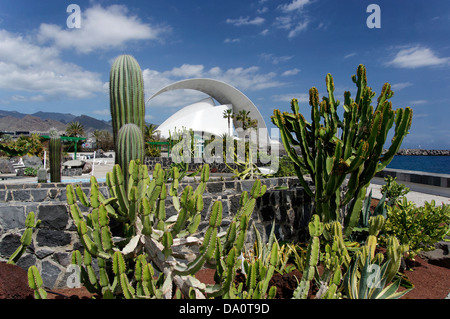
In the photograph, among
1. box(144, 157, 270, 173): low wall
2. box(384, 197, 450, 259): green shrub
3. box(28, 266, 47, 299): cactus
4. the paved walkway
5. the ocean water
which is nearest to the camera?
box(28, 266, 47, 299): cactus

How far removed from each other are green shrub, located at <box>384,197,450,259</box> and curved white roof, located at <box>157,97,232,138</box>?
120ft

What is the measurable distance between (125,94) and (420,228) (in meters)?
4.97

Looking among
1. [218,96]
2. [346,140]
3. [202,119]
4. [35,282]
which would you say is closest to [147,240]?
[35,282]

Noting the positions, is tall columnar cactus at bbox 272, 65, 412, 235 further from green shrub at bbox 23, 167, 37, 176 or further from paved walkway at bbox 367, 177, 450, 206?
green shrub at bbox 23, 167, 37, 176

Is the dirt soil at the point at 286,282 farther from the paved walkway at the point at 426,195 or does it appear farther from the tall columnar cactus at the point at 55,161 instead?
the tall columnar cactus at the point at 55,161

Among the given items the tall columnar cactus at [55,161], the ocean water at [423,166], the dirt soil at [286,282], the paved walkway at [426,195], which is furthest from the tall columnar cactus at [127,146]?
the ocean water at [423,166]

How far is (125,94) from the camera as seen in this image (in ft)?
17.7

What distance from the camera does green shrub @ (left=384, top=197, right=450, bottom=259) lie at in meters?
4.49

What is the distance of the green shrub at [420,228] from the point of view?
14.7 ft

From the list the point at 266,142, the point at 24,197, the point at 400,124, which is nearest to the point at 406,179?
the point at 400,124

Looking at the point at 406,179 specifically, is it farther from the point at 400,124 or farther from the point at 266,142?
the point at 266,142

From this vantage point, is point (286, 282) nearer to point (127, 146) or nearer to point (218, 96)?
point (127, 146)

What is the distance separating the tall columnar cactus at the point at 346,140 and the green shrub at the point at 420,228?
0.58m

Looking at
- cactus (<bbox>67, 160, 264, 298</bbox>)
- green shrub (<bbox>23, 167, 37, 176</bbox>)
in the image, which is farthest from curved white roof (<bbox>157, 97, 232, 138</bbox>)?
cactus (<bbox>67, 160, 264, 298</bbox>)
